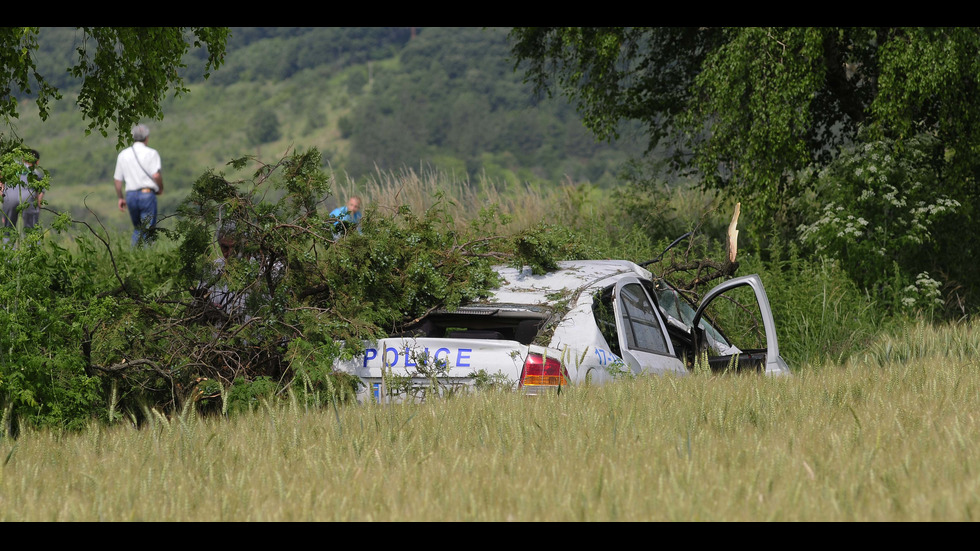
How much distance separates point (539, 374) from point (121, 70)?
5880mm

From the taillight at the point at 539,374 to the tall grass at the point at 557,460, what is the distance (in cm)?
36

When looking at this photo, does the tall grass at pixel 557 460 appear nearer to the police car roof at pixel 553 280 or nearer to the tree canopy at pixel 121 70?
the police car roof at pixel 553 280

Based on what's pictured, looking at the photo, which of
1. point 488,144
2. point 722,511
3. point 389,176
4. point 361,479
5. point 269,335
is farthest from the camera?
point 488,144

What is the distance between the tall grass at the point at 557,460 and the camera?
11.9ft

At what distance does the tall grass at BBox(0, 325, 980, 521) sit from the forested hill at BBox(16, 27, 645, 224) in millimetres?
92950

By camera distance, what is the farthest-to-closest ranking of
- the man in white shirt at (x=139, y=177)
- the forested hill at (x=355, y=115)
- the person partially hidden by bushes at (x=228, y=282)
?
the forested hill at (x=355, y=115)
the man in white shirt at (x=139, y=177)
the person partially hidden by bushes at (x=228, y=282)

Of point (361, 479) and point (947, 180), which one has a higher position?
point (947, 180)

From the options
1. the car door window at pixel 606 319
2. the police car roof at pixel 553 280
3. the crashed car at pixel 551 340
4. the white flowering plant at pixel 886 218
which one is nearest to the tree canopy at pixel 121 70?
the police car roof at pixel 553 280

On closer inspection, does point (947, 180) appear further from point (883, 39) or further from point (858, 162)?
point (883, 39)

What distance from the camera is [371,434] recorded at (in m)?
5.03

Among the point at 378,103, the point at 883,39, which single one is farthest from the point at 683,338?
the point at 378,103

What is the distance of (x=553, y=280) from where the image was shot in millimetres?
7445

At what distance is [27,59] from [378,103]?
114 metres

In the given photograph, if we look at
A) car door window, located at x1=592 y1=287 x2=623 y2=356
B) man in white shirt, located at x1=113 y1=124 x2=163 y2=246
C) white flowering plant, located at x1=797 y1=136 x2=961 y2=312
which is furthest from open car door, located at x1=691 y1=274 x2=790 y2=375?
man in white shirt, located at x1=113 y1=124 x2=163 y2=246
